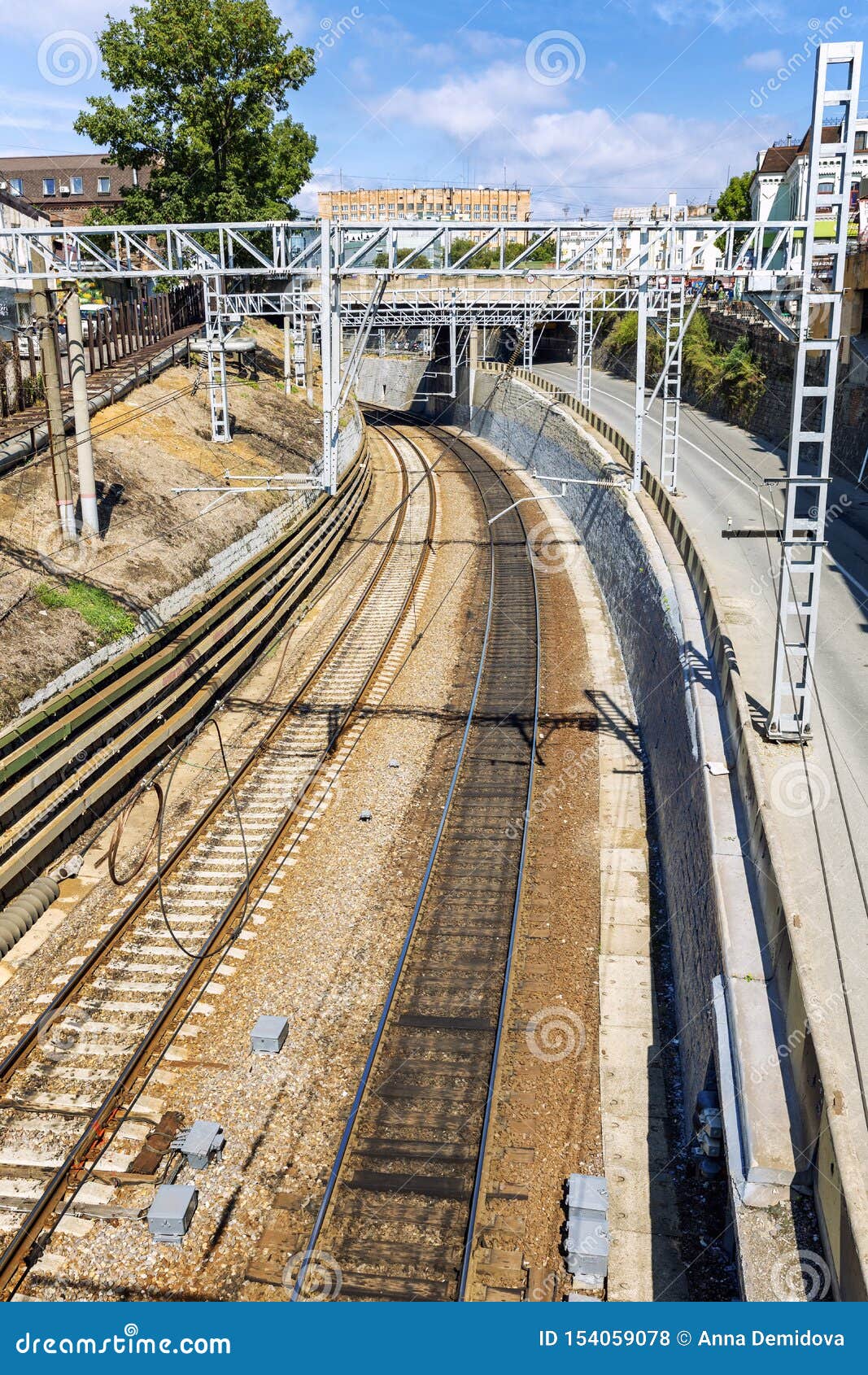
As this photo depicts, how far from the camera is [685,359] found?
40.5 m

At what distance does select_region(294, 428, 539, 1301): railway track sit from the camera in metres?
7.24

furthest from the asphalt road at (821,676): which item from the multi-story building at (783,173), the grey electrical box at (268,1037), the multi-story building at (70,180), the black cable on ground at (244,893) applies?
the multi-story building at (70,180)

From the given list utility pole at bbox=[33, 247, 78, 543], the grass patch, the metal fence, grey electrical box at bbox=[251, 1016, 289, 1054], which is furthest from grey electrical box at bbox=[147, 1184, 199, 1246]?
the metal fence

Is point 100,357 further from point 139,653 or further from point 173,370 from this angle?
point 139,653

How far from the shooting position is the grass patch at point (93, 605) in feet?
51.5

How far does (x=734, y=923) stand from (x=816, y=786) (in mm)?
2762

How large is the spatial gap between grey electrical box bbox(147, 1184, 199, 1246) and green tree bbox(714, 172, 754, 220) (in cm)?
6769

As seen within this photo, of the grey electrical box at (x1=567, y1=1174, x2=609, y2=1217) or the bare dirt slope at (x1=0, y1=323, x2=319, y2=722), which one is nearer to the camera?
the grey electrical box at (x1=567, y1=1174, x2=609, y2=1217)

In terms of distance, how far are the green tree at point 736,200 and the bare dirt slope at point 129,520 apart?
1746 inches

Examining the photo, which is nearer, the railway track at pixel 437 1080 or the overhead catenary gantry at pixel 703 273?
the railway track at pixel 437 1080

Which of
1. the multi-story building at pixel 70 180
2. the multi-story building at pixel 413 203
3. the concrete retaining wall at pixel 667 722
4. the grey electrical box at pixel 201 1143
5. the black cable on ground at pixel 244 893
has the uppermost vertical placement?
the multi-story building at pixel 413 203

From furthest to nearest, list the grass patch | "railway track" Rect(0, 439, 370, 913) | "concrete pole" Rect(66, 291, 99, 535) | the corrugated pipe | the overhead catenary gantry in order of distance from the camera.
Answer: "concrete pole" Rect(66, 291, 99, 535) < the grass patch < "railway track" Rect(0, 439, 370, 913) < the corrugated pipe < the overhead catenary gantry

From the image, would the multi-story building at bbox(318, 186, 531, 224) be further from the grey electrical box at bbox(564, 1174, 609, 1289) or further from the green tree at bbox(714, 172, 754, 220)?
the grey electrical box at bbox(564, 1174, 609, 1289)

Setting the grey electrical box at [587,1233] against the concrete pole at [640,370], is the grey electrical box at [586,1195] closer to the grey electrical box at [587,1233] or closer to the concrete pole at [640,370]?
the grey electrical box at [587,1233]
